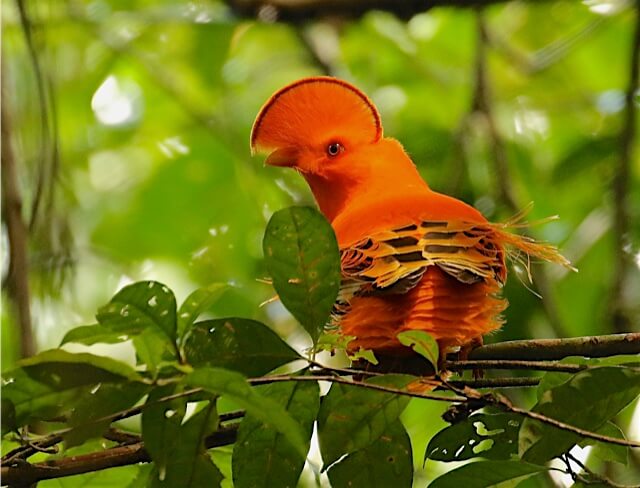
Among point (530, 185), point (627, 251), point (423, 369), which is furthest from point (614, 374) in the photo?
point (530, 185)

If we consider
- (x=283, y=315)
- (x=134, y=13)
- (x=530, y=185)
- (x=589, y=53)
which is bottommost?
(x=283, y=315)

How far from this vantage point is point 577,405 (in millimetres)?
1288

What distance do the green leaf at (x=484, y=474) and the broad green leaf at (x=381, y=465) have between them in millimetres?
79

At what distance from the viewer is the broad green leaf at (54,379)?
112cm

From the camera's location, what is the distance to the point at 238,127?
14.3ft

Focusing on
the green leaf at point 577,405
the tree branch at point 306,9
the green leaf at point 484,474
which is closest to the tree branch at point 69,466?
the green leaf at point 484,474

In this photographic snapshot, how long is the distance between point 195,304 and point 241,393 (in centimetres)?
17

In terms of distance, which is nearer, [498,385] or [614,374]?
[614,374]

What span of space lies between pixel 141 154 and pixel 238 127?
1236 millimetres

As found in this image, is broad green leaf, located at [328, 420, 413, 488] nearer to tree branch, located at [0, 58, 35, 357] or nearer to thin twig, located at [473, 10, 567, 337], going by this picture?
tree branch, located at [0, 58, 35, 357]

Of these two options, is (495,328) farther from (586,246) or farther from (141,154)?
(141,154)

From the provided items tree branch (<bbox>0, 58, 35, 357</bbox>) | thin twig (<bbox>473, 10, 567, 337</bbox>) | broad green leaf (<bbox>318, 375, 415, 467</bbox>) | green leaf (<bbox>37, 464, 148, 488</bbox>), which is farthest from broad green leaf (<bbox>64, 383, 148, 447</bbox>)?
thin twig (<bbox>473, 10, 567, 337</bbox>)

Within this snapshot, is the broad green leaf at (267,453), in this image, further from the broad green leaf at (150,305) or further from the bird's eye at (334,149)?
the bird's eye at (334,149)

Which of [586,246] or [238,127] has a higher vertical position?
[238,127]
